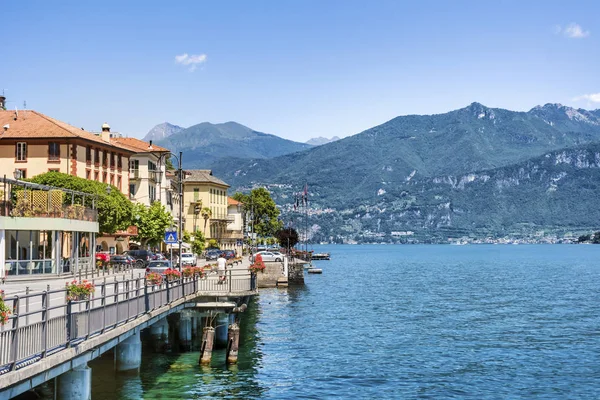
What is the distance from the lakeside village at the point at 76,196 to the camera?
53.7 metres

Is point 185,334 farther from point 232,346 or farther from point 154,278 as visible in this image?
point 154,278

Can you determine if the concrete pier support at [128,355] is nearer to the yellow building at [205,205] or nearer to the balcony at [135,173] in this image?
the balcony at [135,173]

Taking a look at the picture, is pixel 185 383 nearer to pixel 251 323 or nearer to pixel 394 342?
pixel 394 342

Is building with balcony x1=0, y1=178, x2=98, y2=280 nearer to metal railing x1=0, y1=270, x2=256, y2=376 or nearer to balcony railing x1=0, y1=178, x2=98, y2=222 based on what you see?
balcony railing x1=0, y1=178, x2=98, y2=222

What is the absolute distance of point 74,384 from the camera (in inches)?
943

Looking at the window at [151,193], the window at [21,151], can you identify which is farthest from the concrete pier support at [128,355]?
the window at [151,193]

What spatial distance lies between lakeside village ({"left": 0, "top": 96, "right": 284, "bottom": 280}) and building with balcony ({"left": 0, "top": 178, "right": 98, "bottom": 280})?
66mm

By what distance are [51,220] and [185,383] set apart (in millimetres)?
23373

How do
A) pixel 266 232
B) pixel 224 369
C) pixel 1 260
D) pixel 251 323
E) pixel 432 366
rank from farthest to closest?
1. pixel 266 232
2. pixel 251 323
3. pixel 1 260
4. pixel 432 366
5. pixel 224 369

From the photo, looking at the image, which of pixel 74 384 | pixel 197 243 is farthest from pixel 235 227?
pixel 74 384

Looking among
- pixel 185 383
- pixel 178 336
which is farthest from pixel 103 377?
pixel 178 336

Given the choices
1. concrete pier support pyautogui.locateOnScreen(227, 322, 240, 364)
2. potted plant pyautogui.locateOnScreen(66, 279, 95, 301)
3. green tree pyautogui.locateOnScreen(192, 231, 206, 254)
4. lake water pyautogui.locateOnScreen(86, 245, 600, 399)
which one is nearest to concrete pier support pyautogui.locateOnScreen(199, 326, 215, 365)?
lake water pyautogui.locateOnScreen(86, 245, 600, 399)

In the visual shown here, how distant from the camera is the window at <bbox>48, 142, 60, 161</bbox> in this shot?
8656 centimetres

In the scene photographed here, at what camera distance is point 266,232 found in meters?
177
